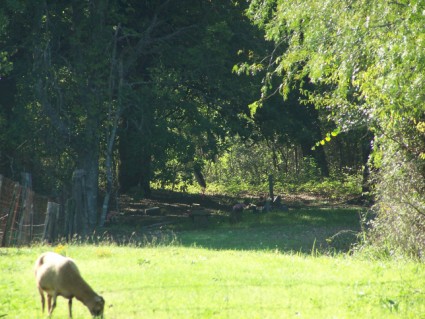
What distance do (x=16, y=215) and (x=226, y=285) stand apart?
27.6 ft

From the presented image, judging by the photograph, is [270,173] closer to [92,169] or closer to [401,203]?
[92,169]

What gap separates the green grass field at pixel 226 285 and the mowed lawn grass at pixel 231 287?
0.01m

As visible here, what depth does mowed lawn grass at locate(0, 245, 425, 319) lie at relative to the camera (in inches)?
347

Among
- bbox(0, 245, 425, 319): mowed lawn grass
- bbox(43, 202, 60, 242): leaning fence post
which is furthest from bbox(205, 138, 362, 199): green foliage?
bbox(0, 245, 425, 319): mowed lawn grass

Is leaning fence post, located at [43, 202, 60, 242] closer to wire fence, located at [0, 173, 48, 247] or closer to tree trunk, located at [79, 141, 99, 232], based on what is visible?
wire fence, located at [0, 173, 48, 247]

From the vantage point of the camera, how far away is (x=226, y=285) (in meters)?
10.4

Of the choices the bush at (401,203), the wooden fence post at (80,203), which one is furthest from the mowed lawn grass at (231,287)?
the wooden fence post at (80,203)

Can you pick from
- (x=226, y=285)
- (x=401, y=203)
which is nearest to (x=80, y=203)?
(x=401, y=203)

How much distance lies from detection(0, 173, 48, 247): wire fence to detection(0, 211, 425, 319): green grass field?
245 cm

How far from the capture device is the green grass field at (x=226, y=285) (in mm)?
8836

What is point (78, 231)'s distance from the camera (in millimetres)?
19812

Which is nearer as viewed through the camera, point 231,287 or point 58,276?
point 58,276

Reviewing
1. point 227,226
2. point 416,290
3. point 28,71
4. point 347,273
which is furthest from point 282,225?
point 416,290

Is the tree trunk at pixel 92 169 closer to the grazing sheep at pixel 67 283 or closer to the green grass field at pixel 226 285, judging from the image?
the green grass field at pixel 226 285
